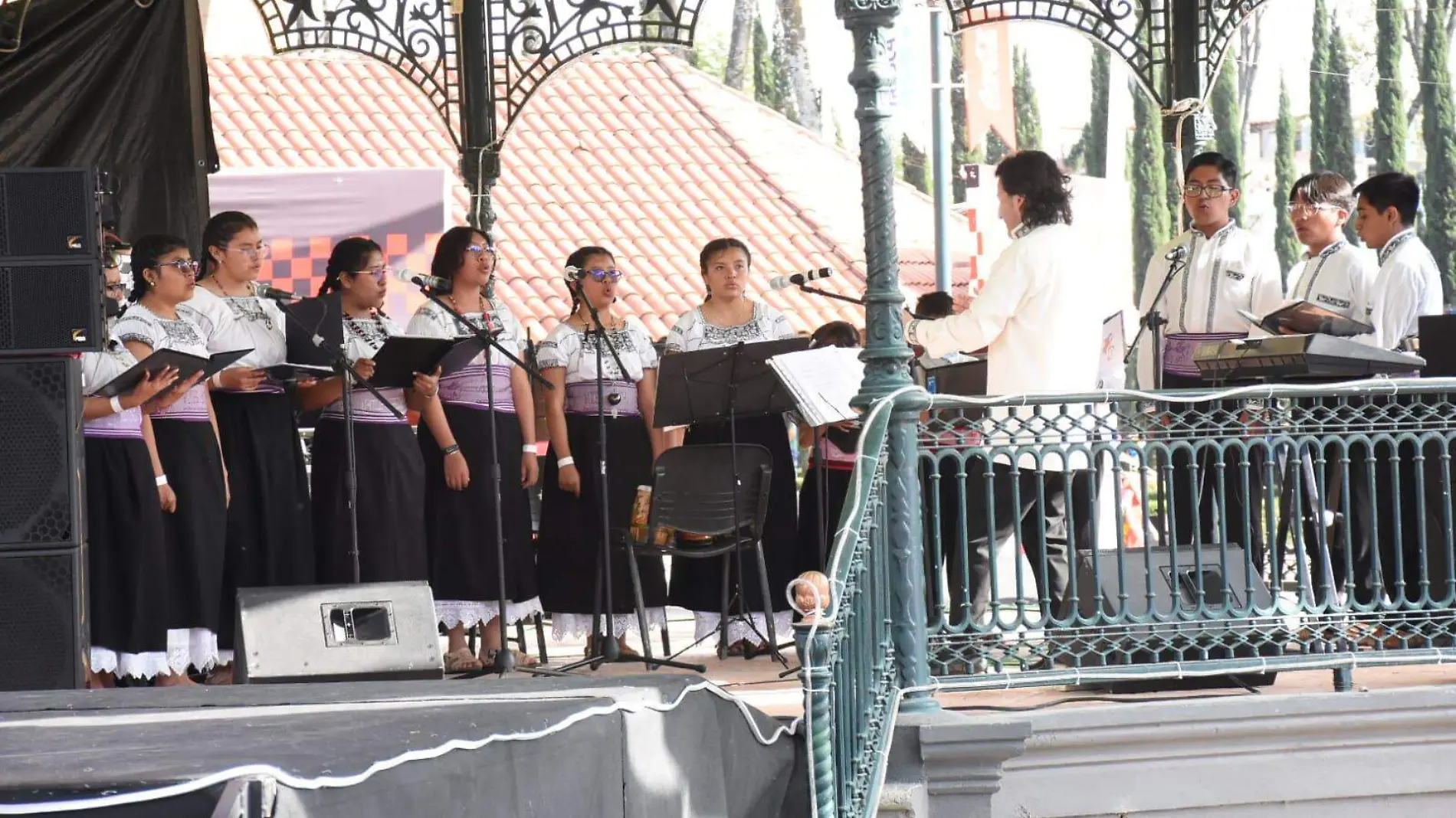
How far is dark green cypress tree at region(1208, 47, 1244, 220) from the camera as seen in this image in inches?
1232

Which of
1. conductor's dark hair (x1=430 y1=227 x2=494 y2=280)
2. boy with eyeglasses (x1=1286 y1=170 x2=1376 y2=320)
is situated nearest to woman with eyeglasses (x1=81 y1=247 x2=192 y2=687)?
conductor's dark hair (x1=430 y1=227 x2=494 y2=280)

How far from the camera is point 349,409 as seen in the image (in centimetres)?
712

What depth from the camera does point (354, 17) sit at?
9.29 m

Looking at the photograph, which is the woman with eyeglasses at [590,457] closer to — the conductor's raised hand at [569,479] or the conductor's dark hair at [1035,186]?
the conductor's raised hand at [569,479]

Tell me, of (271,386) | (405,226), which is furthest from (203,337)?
(405,226)

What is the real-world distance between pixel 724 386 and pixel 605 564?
91 centimetres

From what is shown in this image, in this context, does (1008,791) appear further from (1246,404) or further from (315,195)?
(315,195)

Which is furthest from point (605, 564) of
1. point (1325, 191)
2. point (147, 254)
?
point (1325, 191)

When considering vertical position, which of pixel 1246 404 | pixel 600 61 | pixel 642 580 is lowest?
pixel 642 580

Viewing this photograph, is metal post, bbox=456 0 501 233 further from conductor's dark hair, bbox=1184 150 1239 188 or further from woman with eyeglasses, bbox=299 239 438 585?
conductor's dark hair, bbox=1184 150 1239 188

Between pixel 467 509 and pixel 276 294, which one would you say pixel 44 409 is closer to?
pixel 276 294

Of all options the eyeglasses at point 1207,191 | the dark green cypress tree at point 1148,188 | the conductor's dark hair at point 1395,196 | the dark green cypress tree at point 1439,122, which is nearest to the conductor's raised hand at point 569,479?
the eyeglasses at point 1207,191

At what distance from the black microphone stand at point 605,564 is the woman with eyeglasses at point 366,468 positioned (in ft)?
2.30

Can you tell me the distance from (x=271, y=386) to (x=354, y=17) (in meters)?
2.78
